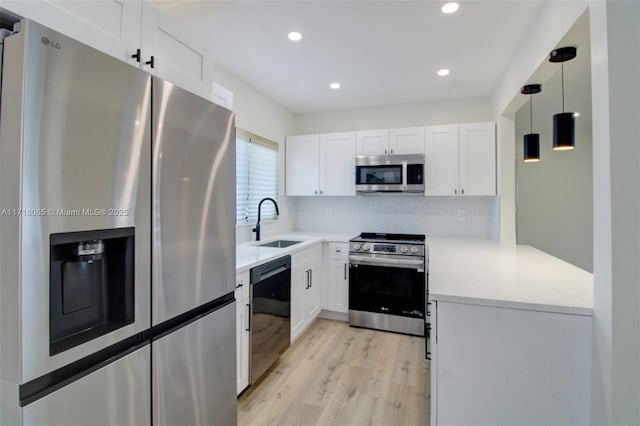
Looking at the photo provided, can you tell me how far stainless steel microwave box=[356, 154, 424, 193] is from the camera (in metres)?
3.52

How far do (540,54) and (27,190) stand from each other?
262 cm

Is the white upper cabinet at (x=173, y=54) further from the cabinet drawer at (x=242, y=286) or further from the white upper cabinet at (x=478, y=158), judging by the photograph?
the white upper cabinet at (x=478, y=158)

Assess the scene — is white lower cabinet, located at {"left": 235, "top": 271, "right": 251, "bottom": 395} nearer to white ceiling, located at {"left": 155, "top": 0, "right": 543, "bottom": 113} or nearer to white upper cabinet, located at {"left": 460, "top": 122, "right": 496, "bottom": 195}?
white ceiling, located at {"left": 155, "top": 0, "right": 543, "bottom": 113}

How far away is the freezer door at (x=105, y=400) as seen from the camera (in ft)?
2.74

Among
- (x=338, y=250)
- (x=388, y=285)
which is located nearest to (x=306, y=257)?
(x=338, y=250)

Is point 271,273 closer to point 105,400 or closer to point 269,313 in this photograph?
point 269,313

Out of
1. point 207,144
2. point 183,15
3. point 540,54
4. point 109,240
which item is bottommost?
point 109,240

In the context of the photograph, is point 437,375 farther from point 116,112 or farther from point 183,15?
point 183,15

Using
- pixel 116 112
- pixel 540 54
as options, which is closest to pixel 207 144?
pixel 116 112

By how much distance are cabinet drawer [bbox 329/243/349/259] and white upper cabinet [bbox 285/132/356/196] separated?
2.29ft

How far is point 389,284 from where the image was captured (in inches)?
131

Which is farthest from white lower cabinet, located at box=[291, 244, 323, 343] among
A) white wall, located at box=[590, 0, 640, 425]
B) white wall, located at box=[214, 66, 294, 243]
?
white wall, located at box=[590, 0, 640, 425]

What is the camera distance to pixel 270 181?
3854 mm

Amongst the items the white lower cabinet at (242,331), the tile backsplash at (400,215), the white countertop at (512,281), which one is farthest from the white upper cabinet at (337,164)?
the white lower cabinet at (242,331)
